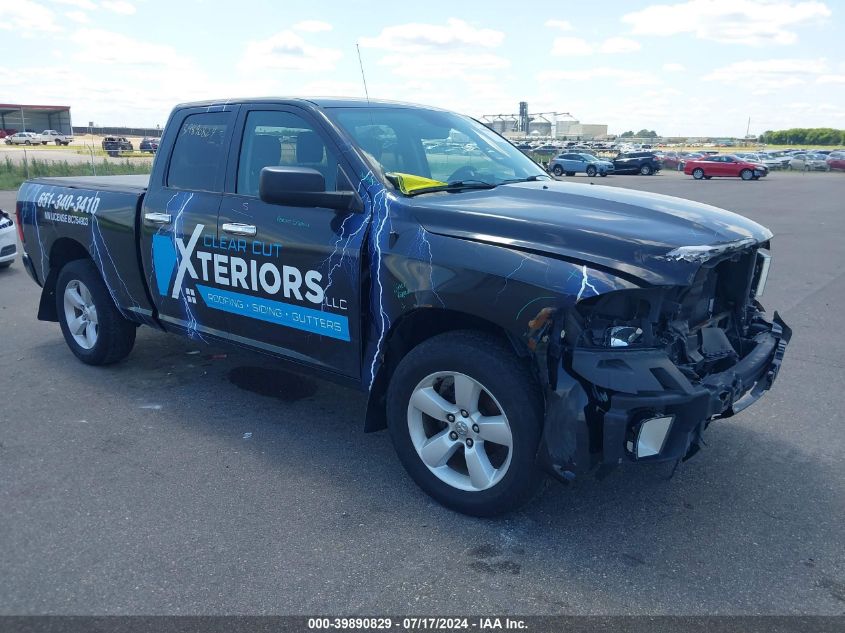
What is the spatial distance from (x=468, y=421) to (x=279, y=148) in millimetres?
1973

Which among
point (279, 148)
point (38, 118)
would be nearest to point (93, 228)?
point (279, 148)

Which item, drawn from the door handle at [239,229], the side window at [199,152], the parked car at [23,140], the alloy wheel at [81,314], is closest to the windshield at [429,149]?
the door handle at [239,229]

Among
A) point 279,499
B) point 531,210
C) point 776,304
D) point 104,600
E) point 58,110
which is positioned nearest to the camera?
point 104,600

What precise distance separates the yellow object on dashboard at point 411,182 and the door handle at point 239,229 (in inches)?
34.5

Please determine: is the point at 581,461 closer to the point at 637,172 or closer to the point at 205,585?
the point at 205,585

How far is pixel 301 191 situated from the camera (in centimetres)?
359

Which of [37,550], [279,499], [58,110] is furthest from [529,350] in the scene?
[58,110]

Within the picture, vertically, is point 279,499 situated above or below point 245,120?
below

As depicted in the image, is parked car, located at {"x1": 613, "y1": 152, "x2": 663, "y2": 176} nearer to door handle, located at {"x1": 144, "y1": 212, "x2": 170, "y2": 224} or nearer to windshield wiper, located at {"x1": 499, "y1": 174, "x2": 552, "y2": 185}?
windshield wiper, located at {"x1": 499, "y1": 174, "x2": 552, "y2": 185}

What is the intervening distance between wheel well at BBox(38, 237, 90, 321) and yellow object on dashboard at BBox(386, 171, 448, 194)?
10.4 feet

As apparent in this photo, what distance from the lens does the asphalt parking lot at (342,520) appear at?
289 cm

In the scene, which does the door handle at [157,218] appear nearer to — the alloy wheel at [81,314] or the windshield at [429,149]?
the alloy wheel at [81,314]

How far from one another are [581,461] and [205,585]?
1.60 metres

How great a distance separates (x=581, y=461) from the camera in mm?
2992
